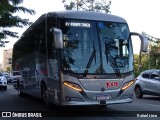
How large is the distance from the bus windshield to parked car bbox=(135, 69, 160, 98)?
276 inches

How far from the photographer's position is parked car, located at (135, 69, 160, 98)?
61.0ft

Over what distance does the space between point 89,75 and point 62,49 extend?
1.14 meters

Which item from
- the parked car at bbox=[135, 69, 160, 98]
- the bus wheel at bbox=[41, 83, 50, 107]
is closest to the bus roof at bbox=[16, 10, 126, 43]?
the bus wheel at bbox=[41, 83, 50, 107]

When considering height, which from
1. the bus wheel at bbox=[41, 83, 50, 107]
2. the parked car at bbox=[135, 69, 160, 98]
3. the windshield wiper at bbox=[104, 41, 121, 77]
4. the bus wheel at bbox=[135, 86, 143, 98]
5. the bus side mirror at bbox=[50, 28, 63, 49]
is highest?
the bus side mirror at bbox=[50, 28, 63, 49]

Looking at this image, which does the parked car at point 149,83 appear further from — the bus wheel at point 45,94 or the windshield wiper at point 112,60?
the windshield wiper at point 112,60

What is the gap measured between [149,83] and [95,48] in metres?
8.39

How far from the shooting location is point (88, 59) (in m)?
11.4

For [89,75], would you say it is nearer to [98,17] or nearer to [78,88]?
[78,88]

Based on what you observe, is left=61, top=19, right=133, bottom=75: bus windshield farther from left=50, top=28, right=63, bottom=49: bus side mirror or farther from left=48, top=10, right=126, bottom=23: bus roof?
left=50, top=28, right=63, bottom=49: bus side mirror

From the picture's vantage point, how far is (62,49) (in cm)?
1142

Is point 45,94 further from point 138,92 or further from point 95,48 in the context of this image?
point 138,92

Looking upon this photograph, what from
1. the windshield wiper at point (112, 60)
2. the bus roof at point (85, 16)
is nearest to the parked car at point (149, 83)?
the bus roof at point (85, 16)

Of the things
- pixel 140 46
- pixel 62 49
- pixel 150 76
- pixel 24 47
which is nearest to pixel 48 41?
pixel 62 49

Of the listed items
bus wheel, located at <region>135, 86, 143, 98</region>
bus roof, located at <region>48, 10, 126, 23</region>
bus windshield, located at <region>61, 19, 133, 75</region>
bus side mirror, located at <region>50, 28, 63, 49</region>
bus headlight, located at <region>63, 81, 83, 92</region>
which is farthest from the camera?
bus wheel, located at <region>135, 86, 143, 98</region>
